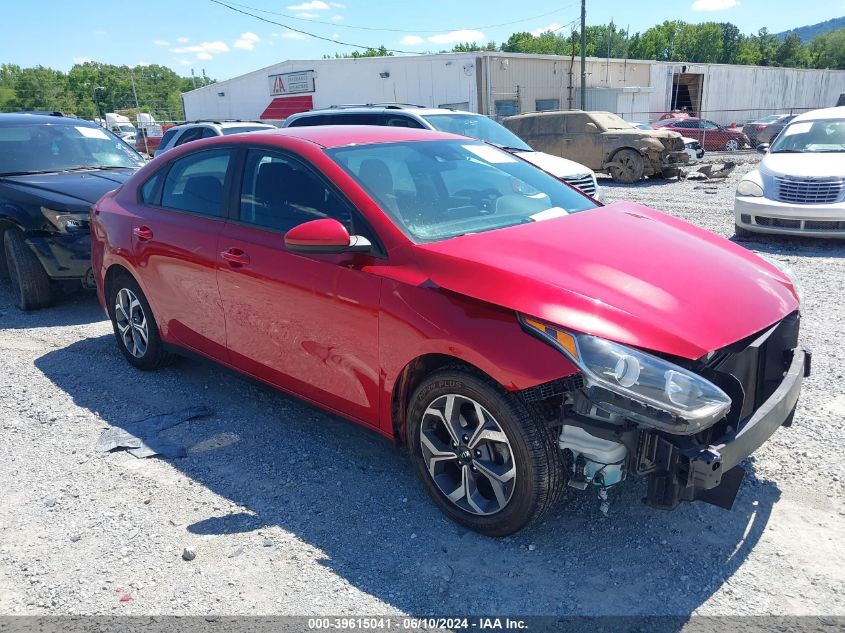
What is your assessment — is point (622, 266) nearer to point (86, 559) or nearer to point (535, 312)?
point (535, 312)

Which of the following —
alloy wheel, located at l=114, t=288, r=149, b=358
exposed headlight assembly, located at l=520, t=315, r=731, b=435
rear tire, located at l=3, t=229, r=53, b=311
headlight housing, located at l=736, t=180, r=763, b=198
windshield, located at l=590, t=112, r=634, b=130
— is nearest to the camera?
exposed headlight assembly, located at l=520, t=315, r=731, b=435

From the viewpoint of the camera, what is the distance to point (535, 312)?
2.59m

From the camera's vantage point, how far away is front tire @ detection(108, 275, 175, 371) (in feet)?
15.5

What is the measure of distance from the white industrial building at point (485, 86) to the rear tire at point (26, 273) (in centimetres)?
2411

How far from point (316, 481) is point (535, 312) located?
1.61m

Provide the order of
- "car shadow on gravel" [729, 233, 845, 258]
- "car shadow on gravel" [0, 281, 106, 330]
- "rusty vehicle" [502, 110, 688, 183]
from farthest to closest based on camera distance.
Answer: "rusty vehicle" [502, 110, 688, 183] → "car shadow on gravel" [729, 233, 845, 258] → "car shadow on gravel" [0, 281, 106, 330]

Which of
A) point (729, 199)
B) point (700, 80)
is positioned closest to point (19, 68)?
point (700, 80)

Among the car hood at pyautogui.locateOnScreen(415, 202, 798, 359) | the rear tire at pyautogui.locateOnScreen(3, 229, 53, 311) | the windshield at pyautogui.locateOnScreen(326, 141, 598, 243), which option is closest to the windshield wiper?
the rear tire at pyautogui.locateOnScreen(3, 229, 53, 311)

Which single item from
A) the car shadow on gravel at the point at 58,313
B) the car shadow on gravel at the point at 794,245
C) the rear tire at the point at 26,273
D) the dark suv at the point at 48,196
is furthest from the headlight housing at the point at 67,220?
the car shadow on gravel at the point at 794,245

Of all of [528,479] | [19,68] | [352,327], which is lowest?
[528,479]

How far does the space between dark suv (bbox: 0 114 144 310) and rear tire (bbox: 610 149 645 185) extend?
38.4ft

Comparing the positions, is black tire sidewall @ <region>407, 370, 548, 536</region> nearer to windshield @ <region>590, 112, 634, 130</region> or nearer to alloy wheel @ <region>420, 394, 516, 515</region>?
alloy wheel @ <region>420, 394, 516, 515</region>

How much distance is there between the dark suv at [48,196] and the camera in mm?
6285

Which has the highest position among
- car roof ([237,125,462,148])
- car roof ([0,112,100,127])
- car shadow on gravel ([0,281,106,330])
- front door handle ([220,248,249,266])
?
car roof ([0,112,100,127])
